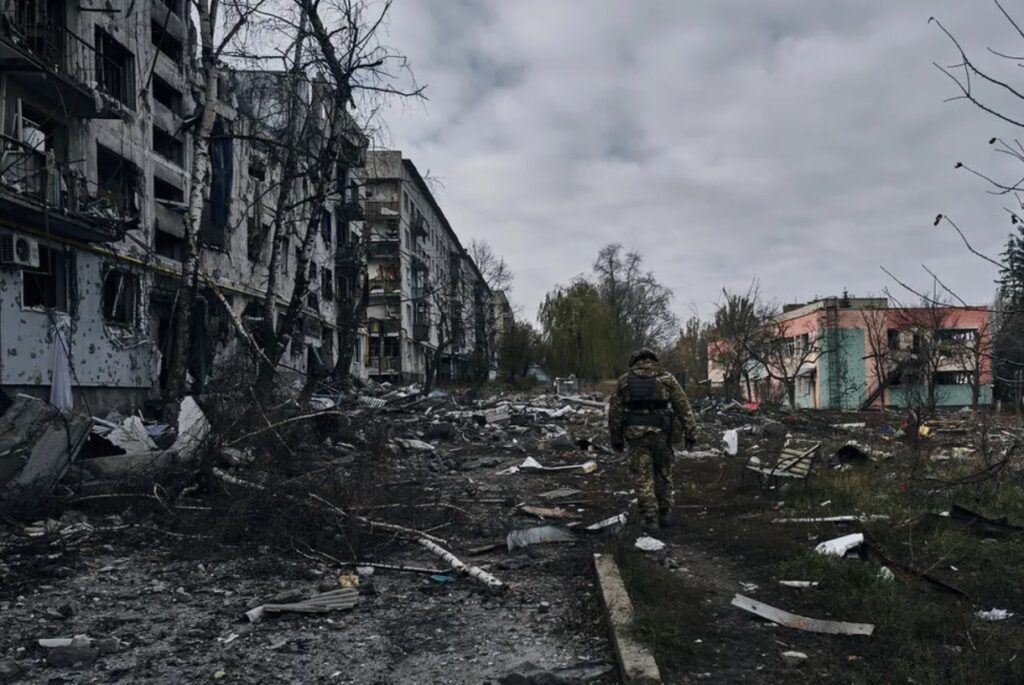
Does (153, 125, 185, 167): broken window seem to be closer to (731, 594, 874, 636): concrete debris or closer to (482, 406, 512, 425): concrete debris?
(482, 406, 512, 425): concrete debris

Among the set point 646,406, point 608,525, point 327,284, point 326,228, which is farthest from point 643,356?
point 327,284

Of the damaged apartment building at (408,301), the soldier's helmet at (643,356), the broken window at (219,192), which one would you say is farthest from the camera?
the damaged apartment building at (408,301)

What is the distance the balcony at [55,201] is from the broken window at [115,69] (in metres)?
3.17

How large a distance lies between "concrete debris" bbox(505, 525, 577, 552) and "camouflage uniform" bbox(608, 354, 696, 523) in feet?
3.22

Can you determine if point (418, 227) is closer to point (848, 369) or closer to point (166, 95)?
point (848, 369)

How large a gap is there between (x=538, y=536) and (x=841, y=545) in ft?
8.25

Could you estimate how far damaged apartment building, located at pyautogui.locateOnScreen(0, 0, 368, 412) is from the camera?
1426 centimetres

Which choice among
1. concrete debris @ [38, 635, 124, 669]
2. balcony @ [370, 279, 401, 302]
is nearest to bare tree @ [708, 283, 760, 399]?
balcony @ [370, 279, 401, 302]

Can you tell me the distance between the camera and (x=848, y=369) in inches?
1678

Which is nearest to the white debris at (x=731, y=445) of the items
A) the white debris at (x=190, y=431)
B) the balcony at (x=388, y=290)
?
the white debris at (x=190, y=431)

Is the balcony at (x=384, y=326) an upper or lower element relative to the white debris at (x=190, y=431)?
upper

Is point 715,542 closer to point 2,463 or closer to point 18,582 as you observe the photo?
point 18,582

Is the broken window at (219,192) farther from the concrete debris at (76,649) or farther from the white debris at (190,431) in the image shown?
the concrete debris at (76,649)

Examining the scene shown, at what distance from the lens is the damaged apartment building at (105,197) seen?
14.3m
